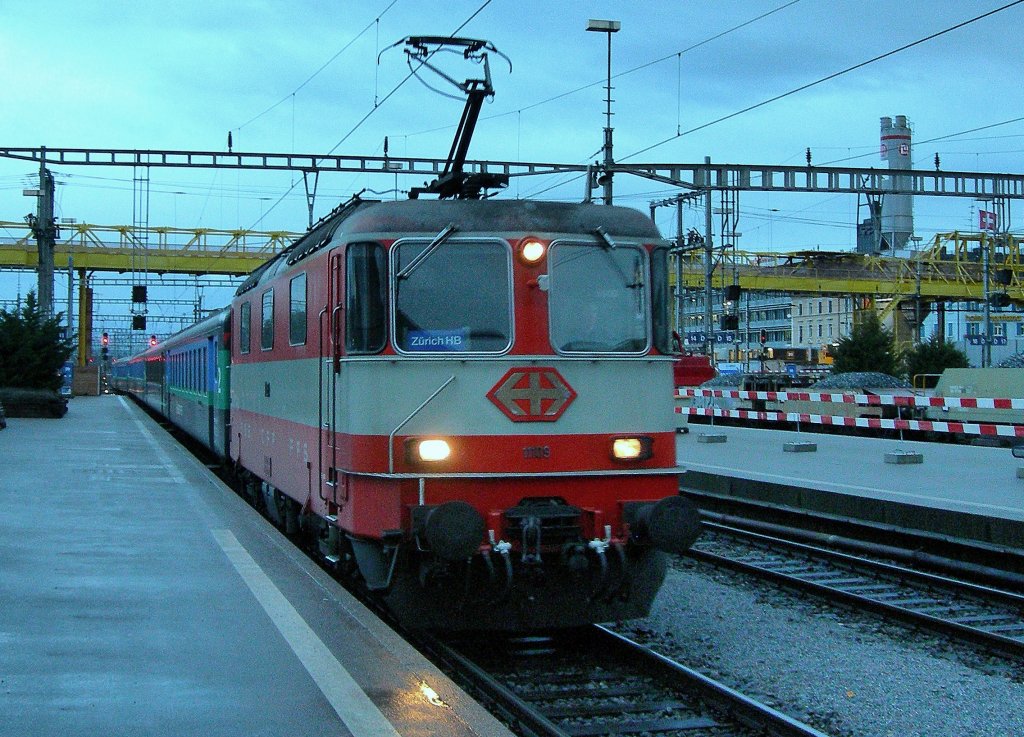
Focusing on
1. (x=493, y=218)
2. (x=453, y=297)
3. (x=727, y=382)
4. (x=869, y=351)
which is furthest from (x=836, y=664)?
(x=869, y=351)

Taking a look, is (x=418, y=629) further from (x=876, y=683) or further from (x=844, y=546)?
(x=844, y=546)

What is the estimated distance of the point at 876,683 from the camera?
7836 mm

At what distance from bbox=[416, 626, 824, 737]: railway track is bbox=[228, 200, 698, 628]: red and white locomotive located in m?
0.36

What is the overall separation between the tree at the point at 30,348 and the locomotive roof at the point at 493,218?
93.3 ft

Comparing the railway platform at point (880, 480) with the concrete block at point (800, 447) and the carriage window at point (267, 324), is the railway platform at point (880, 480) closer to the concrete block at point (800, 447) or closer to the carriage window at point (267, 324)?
the concrete block at point (800, 447)

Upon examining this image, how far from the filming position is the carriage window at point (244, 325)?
1388 cm

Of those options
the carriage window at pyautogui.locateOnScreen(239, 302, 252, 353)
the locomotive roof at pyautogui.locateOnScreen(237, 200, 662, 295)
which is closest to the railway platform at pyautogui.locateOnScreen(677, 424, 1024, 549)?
the locomotive roof at pyautogui.locateOnScreen(237, 200, 662, 295)

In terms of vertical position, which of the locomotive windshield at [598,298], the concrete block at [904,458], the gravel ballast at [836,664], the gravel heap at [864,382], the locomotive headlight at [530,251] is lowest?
the gravel ballast at [836,664]

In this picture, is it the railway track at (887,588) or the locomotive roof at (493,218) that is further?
the railway track at (887,588)

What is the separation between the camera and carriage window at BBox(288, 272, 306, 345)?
9932 millimetres

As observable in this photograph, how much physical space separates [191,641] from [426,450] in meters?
1.92

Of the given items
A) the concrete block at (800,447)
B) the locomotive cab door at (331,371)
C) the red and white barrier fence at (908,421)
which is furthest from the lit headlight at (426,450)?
the concrete block at (800,447)

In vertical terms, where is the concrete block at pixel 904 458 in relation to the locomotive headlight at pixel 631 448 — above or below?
below

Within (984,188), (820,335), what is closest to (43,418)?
(984,188)
